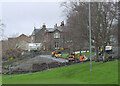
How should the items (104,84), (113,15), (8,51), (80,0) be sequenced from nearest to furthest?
(104,84) < (113,15) < (80,0) < (8,51)

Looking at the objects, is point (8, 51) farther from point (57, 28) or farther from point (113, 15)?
point (113, 15)

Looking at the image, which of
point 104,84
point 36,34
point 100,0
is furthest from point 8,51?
point 104,84

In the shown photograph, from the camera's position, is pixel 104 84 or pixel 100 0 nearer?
pixel 104 84

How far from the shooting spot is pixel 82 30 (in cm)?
2392

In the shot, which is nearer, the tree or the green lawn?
the green lawn

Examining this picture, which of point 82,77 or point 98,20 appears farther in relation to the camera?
point 98,20

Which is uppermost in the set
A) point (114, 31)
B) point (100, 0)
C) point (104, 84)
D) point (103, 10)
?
point (100, 0)

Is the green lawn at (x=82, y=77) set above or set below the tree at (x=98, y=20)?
below

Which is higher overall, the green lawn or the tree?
the tree

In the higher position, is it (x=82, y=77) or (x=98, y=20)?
(x=98, y=20)

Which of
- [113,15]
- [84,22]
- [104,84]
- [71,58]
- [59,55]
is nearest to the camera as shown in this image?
[104,84]

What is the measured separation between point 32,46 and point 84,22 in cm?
3610

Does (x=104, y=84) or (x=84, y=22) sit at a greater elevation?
(x=84, y=22)

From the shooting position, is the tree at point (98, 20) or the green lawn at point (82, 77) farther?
the tree at point (98, 20)
